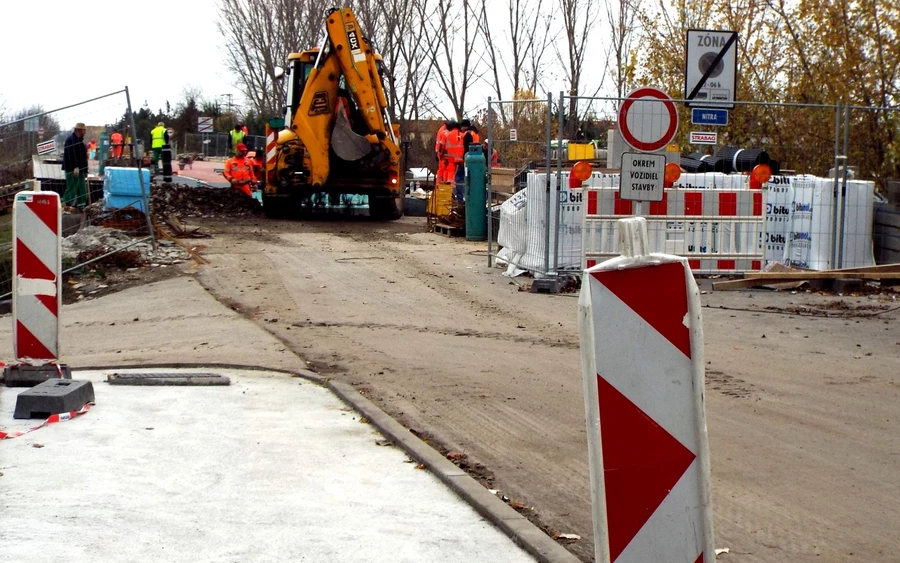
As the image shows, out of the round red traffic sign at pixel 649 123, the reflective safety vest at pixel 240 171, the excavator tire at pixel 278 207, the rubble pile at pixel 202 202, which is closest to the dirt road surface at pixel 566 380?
the round red traffic sign at pixel 649 123

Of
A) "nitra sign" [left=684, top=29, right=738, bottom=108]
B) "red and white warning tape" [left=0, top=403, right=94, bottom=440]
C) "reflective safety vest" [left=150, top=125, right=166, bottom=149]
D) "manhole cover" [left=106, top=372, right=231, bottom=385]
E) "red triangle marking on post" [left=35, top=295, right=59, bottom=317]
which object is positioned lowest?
"manhole cover" [left=106, top=372, right=231, bottom=385]

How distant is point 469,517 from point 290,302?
846 centimetres

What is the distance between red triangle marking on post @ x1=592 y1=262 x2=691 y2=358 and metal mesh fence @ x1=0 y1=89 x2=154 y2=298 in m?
13.1

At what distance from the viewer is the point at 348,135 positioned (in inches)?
898

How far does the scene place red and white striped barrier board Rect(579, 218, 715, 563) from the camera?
327cm

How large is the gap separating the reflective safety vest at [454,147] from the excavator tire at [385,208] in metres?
1.56

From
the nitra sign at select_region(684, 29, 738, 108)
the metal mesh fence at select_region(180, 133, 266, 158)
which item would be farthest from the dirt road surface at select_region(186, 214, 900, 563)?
the metal mesh fence at select_region(180, 133, 266, 158)

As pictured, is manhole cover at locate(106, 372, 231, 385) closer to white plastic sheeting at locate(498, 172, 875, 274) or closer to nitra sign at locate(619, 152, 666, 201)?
nitra sign at locate(619, 152, 666, 201)

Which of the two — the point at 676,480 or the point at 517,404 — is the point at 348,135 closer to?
the point at 517,404

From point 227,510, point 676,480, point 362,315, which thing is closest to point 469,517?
point 227,510

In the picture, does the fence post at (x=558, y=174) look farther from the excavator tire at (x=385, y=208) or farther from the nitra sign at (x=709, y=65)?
the excavator tire at (x=385, y=208)

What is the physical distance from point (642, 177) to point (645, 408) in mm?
9735

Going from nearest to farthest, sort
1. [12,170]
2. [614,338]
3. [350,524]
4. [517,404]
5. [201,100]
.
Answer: [614,338] < [350,524] < [517,404] < [12,170] < [201,100]

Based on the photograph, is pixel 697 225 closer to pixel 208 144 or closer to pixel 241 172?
pixel 241 172
